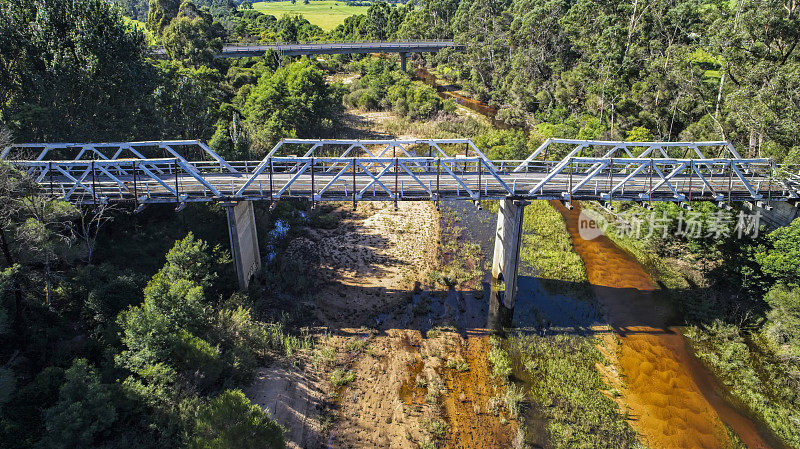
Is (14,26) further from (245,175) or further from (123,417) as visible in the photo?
(123,417)

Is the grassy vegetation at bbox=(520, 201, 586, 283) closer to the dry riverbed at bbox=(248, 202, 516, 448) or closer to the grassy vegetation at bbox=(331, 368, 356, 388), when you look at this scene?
the dry riverbed at bbox=(248, 202, 516, 448)

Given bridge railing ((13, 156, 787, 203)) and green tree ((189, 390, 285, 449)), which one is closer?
green tree ((189, 390, 285, 449))

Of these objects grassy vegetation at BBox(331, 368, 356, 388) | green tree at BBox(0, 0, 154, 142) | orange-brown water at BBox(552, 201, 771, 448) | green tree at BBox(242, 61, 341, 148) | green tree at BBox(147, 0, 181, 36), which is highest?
green tree at BBox(147, 0, 181, 36)

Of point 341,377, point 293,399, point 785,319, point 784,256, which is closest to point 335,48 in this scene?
point 341,377

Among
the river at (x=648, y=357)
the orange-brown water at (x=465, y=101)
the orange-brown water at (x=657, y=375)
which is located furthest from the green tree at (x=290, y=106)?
the orange-brown water at (x=657, y=375)

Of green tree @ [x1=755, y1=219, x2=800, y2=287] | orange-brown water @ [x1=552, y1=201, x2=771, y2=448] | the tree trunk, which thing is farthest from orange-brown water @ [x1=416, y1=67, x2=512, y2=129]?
the tree trunk

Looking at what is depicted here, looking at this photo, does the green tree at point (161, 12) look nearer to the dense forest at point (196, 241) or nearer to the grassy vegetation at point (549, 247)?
the dense forest at point (196, 241)
